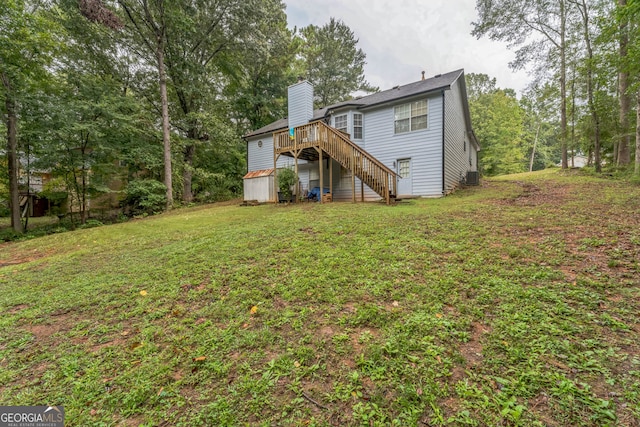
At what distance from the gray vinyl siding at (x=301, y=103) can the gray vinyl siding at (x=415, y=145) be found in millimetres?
3519

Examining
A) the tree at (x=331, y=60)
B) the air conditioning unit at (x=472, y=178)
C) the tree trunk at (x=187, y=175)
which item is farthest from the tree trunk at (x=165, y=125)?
the air conditioning unit at (x=472, y=178)

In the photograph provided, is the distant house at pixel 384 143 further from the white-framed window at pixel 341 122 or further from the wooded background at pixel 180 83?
the wooded background at pixel 180 83

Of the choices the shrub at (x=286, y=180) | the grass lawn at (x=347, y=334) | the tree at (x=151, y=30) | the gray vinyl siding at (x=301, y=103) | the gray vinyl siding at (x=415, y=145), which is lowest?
the grass lawn at (x=347, y=334)

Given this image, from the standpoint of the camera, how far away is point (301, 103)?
14.8 meters

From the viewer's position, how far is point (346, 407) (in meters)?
1.74

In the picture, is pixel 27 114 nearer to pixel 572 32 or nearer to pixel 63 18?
pixel 63 18

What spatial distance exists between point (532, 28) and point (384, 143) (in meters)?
13.8

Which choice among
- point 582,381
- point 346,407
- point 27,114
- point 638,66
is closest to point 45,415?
point 346,407

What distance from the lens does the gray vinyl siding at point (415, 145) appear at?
36.9 ft

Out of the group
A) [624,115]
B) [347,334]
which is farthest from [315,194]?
[624,115]

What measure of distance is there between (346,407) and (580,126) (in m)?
20.6

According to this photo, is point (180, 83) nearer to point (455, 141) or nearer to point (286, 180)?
point (286, 180)

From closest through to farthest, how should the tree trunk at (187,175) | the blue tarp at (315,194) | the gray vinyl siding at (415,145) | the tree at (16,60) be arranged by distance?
the tree at (16,60), the gray vinyl siding at (415,145), the blue tarp at (315,194), the tree trunk at (187,175)

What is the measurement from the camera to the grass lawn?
1.74 m
